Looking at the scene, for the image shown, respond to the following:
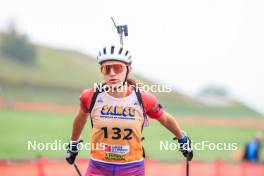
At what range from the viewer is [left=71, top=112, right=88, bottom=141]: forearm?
6.30 m

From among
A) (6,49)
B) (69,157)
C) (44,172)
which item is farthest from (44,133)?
(6,49)

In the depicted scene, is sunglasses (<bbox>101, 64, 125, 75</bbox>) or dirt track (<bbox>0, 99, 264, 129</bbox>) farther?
dirt track (<bbox>0, 99, 264, 129</bbox>)

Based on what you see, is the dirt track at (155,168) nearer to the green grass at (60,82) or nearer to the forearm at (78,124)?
the forearm at (78,124)

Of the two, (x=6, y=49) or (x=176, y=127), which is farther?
(x=6, y=49)

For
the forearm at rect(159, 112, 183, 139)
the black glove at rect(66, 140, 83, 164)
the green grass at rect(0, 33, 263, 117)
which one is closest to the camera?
the forearm at rect(159, 112, 183, 139)

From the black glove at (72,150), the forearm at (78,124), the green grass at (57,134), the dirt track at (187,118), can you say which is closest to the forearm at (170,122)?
the forearm at (78,124)

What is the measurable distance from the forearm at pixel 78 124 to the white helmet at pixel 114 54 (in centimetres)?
63

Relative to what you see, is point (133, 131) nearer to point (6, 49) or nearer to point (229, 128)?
point (229, 128)

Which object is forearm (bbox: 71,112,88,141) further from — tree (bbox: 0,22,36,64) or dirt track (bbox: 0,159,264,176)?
tree (bbox: 0,22,36,64)

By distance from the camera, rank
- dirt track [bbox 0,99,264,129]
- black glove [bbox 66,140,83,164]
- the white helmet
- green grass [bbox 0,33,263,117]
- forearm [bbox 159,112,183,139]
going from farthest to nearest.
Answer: green grass [bbox 0,33,263,117], dirt track [bbox 0,99,264,129], black glove [bbox 66,140,83,164], forearm [bbox 159,112,183,139], the white helmet

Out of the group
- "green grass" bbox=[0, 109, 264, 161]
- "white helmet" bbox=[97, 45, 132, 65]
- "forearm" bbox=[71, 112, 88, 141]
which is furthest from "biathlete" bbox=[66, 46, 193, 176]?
"green grass" bbox=[0, 109, 264, 161]

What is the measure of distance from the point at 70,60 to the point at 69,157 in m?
77.4

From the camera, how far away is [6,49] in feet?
231

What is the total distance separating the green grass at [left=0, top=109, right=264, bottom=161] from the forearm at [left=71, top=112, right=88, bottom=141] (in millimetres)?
16603
